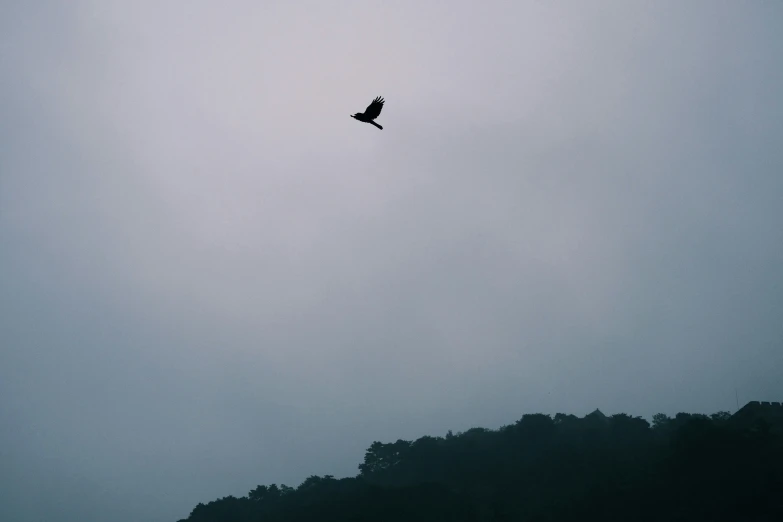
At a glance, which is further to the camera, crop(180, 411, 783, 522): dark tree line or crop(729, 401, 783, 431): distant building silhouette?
crop(729, 401, 783, 431): distant building silhouette

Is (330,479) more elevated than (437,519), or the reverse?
(330,479)

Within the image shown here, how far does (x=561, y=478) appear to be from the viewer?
1962 inches

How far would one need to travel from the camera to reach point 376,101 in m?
22.8

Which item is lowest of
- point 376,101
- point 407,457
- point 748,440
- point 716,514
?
point 716,514

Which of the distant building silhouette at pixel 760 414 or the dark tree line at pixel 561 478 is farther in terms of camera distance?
the distant building silhouette at pixel 760 414

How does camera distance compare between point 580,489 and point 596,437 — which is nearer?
point 580,489

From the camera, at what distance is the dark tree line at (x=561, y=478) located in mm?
40688

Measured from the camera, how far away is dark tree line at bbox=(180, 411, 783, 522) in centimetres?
4069

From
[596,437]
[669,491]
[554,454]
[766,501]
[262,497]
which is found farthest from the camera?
[262,497]

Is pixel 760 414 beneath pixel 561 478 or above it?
above

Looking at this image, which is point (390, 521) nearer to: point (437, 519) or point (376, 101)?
point (437, 519)

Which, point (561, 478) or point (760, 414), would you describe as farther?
point (760, 414)

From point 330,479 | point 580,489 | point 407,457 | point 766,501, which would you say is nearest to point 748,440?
point 766,501

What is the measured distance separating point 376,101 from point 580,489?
36.4 m
